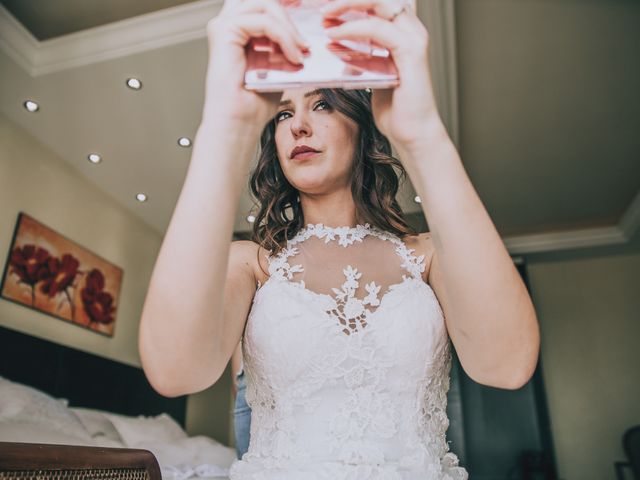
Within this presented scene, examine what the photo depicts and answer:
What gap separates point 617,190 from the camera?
17.0 ft

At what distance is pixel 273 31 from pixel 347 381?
59 cm

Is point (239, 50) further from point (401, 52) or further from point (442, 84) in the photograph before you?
point (442, 84)

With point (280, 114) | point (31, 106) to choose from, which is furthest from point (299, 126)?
point (31, 106)

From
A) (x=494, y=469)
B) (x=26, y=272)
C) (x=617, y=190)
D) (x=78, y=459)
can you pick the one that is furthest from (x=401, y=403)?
(x=494, y=469)

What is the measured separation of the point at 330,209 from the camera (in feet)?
3.66

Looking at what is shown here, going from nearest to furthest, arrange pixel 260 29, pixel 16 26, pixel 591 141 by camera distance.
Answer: pixel 260 29 → pixel 16 26 → pixel 591 141

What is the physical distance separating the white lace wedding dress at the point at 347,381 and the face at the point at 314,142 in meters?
0.19

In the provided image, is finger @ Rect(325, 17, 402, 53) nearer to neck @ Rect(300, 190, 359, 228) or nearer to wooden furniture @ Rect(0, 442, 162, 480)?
neck @ Rect(300, 190, 359, 228)

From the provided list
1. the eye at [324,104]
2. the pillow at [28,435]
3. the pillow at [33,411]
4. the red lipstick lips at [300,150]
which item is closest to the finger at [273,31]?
the red lipstick lips at [300,150]

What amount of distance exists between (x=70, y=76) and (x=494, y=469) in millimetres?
5694

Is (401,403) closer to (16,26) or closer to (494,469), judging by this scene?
(16,26)

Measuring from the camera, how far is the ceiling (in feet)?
10.1

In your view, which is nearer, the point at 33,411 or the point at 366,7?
the point at 366,7

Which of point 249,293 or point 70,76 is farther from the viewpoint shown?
point 70,76
